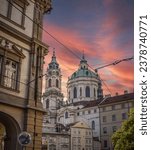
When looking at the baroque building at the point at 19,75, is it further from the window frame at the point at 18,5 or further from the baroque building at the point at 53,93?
the baroque building at the point at 53,93

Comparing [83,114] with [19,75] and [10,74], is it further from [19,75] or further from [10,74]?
[10,74]

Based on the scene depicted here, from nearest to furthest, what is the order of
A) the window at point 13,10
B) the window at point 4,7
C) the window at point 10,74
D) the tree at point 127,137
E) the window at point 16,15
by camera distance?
the window at point 10,74 < the window at point 4,7 < the window at point 13,10 < the window at point 16,15 < the tree at point 127,137

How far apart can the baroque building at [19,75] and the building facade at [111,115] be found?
1568 inches

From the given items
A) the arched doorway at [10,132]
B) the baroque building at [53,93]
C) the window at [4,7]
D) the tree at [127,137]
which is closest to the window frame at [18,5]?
the window at [4,7]

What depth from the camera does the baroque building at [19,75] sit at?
1198 cm

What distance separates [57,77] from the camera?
2987 inches

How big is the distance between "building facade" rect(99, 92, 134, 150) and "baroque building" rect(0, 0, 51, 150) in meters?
39.8

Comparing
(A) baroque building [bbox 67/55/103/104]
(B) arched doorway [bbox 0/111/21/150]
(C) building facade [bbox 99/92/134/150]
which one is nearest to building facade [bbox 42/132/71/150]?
(C) building facade [bbox 99/92/134/150]

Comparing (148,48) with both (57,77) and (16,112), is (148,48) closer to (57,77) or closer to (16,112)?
(16,112)

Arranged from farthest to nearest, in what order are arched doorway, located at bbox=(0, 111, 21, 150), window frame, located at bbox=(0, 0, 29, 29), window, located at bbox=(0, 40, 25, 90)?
window frame, located at bbox=(0, 0, 29, 29), window, located at bbox=(0, 40, 25, 90), arched doorway, located at bbox=(0, 111, 21, 150)

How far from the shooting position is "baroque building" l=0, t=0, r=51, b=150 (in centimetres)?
1198

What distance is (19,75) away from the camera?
12.8 meters

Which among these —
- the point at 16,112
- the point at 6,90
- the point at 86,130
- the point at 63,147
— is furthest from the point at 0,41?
the point at 86,130

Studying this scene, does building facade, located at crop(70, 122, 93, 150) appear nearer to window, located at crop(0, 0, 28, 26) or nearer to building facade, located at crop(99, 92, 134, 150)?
building facade, located at crop(99, 92, 134, 150)
